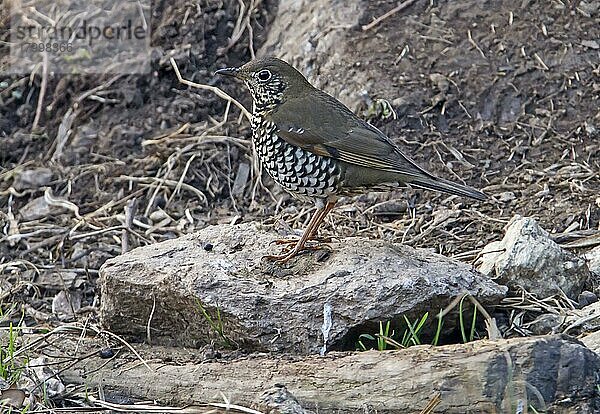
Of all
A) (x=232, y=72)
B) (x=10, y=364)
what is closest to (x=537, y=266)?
(x=232, y=72)

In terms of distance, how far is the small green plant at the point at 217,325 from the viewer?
15.6ft

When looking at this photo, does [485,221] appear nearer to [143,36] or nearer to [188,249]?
[188,249]

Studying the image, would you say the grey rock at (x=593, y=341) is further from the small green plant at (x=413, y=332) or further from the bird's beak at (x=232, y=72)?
the bird's beak at (x=232, y=72)

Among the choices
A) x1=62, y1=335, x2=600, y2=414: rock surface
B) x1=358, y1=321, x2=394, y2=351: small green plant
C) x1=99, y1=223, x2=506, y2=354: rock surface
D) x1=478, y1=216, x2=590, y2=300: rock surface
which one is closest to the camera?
x1=62, y1=335, x2=600, y2=414: rock surface

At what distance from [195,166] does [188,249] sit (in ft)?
7.78

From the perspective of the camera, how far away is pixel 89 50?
8680 mm

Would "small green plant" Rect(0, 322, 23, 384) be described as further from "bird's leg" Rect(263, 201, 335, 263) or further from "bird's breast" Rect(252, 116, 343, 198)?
"bird's breast" Rect(252, 116, 343, 198)

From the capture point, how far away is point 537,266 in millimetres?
5078

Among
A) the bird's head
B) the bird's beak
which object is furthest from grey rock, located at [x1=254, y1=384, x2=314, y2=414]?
the bird's beak

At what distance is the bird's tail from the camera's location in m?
5.13

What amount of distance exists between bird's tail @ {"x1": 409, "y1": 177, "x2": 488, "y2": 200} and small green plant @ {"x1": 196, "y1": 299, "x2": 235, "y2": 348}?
133 centimetres

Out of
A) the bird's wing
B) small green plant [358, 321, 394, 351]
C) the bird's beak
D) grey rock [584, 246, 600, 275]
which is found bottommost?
small green plant [358, 321, 394, 351]

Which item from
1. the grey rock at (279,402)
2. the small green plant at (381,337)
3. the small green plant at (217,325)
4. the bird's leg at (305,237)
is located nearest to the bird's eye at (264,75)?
the bird's leg at (305,237)

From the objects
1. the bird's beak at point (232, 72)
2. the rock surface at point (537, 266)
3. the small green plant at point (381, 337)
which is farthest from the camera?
the bird's beak at point (232, 72)
